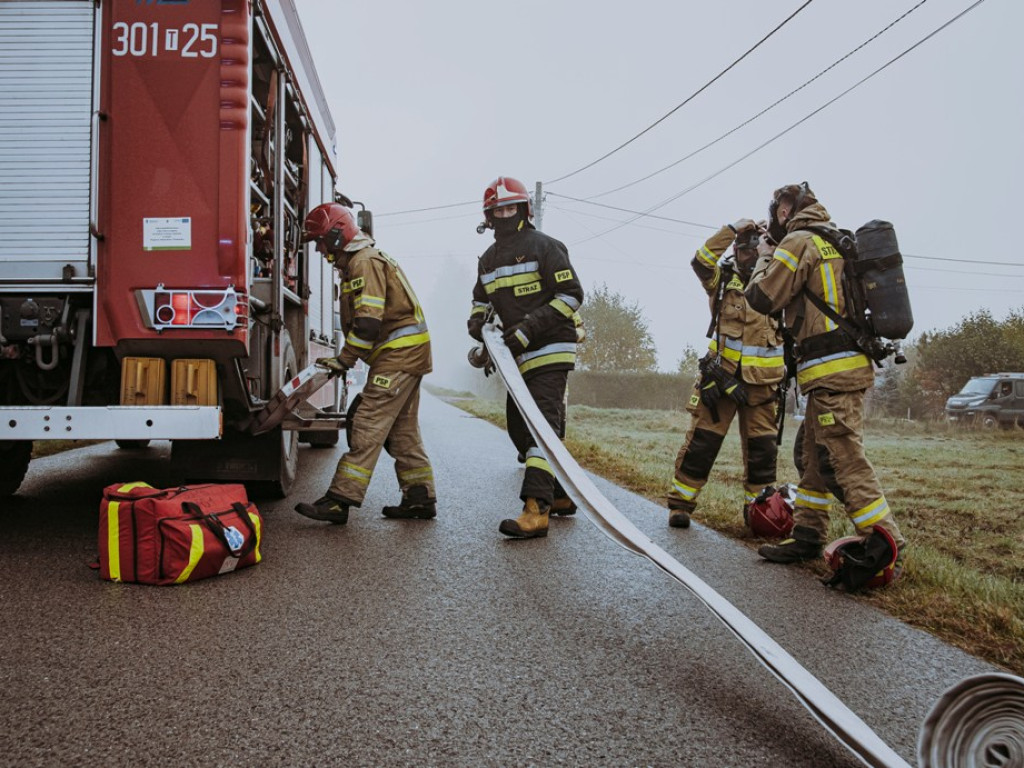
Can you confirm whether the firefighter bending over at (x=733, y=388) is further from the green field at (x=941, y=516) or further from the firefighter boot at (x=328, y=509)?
the firefighter boot at (x=328, y=509)

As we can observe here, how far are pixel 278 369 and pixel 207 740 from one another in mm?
3559

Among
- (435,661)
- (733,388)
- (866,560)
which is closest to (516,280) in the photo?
(733,388)

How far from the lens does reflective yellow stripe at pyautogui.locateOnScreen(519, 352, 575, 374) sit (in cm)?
514

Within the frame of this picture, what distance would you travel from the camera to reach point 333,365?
193 inches

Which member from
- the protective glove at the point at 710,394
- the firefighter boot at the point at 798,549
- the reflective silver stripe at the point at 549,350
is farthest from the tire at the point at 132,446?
the firefighter boot at the point at 798,549

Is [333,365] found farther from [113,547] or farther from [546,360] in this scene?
[113,547]

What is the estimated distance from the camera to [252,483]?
5883 millimetres

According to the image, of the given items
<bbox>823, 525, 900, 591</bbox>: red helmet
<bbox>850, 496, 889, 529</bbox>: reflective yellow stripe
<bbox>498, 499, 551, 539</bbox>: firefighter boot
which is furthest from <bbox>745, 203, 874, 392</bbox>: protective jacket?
<bbox>498, 499, 551, 539</bbox>: firefighter boot

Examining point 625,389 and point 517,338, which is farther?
point 625,389

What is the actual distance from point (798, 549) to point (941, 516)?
3215 mm

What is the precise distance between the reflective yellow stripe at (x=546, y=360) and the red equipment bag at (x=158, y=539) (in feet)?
7.21

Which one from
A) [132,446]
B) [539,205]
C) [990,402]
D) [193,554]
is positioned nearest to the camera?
[193,554]

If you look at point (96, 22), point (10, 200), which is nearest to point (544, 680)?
point (10, 200)

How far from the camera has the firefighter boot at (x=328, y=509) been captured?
16.0 ft
